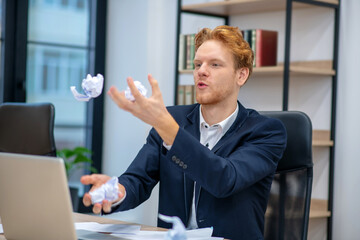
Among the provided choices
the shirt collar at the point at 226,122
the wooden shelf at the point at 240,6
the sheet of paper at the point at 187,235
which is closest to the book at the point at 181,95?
the wooden shelf at the point at 240,6

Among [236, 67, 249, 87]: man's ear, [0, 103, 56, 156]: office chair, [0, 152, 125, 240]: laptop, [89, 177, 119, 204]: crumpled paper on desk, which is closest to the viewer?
[0, 152, 125, 240]: laptop

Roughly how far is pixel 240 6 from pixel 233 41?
1950 millimetres

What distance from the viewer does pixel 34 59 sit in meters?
4.61

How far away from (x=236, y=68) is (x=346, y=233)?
200cm

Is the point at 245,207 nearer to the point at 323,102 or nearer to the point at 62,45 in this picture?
the point at 323,102

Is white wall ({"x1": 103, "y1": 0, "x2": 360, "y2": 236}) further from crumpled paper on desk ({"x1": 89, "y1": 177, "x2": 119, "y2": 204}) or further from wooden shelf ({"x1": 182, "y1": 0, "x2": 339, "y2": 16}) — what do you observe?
crumpled paper on desk ({"x1": 89, "y1": 177, "x2": 119, "y2": 204})

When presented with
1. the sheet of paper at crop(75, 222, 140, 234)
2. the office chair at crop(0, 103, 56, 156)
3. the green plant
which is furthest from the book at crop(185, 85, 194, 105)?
the sheet of paper at crop(75, 222, 140, 234)

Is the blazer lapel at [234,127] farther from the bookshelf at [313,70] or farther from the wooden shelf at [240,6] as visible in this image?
the wooden shelf at [240,6]

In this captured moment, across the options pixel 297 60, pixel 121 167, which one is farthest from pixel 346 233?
pixel 121 167

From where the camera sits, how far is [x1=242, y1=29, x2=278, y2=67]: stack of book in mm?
3488

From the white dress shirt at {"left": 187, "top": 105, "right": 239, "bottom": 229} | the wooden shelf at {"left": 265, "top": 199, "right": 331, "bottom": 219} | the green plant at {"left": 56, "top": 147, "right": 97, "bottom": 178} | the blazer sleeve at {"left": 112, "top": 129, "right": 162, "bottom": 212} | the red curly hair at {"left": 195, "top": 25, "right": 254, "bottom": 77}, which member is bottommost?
the wooden shelf at {"left": 265, "top": 199, "right": 331, "bottom": 219}

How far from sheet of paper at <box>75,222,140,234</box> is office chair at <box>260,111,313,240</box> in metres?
0.58

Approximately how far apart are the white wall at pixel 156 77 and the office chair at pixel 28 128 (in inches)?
67.4

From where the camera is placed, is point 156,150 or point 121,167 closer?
point 156,150
